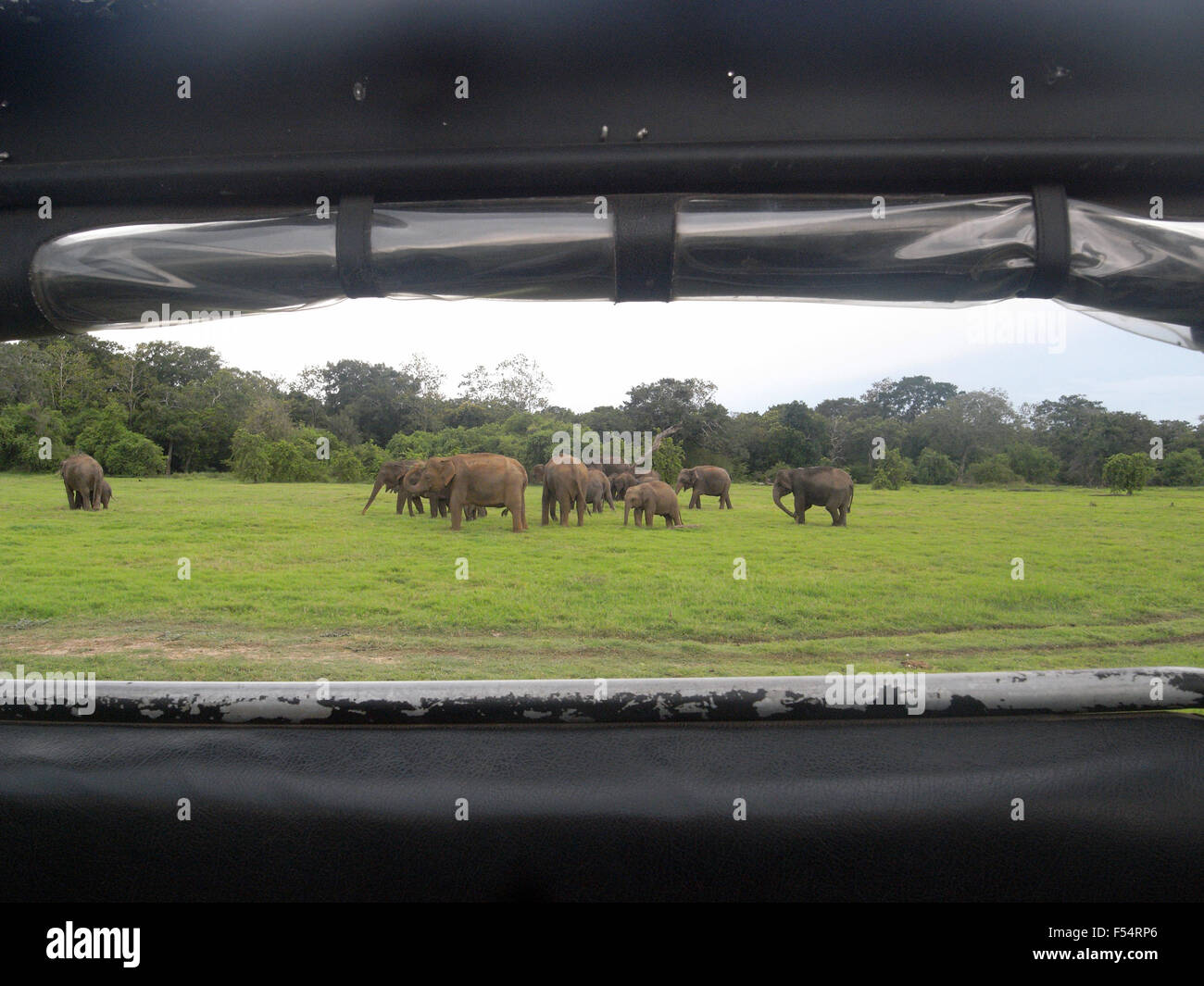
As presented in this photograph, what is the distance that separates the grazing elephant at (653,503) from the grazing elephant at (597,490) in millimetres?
262

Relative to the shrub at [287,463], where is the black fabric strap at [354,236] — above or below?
above

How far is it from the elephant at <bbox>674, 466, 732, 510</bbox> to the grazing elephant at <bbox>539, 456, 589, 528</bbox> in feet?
2.10

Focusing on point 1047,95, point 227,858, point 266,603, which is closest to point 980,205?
point 1047,95

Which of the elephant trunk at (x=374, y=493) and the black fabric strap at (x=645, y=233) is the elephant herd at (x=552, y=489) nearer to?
the elephant trunk at (x=374, y=493)

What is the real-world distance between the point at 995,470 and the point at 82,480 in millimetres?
3656

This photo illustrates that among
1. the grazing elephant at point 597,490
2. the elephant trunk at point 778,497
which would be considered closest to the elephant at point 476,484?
the grazing elephant at point 597,490

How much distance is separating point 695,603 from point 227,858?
8.77 ft

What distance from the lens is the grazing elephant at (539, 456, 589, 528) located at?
3977 millimetres

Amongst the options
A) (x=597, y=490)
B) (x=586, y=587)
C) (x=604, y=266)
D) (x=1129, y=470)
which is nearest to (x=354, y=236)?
(x=604, y=266)

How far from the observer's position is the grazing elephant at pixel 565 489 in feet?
13.0

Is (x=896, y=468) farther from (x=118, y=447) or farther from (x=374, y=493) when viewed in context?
(x=118, y=447)

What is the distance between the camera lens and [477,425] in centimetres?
→ 308
